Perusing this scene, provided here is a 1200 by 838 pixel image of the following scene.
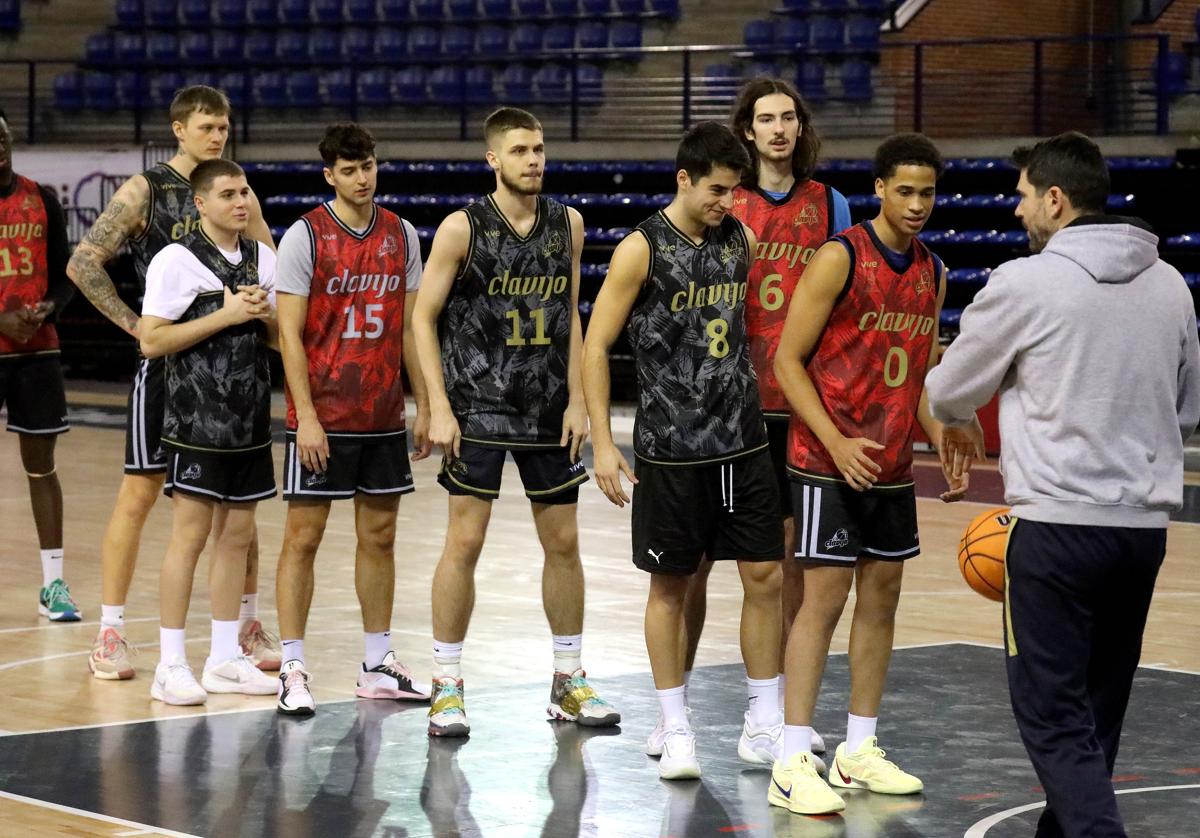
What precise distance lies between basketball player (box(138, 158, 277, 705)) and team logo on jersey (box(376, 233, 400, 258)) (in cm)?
44

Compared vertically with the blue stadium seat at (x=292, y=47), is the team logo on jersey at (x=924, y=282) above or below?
below

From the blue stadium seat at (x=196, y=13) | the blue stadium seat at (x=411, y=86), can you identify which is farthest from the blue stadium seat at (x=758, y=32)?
the blue stadium seat at (x=196, y=13)

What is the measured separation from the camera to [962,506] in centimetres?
1206

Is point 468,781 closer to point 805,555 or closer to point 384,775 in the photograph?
point 384,775

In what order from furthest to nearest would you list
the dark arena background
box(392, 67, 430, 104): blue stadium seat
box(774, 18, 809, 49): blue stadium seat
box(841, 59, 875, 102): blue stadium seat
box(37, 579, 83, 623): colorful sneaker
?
box(392, 67, 430, 104): blue stadium seat
box(774, 18, 809, 49): blue stadium seat
box(841, 59, 875, 102): blue stadium seat
box(37, 579, 83, 623): colorful sneaker
the dark arena background

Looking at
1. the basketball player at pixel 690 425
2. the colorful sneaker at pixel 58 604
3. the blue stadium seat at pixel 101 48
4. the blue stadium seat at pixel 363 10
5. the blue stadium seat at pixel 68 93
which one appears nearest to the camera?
the basketball player at pixel 690 425

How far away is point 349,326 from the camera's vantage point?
21.6 feet

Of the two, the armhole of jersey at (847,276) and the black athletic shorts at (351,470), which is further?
the black athletic shorts at (351,470)

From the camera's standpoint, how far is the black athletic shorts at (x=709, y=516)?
224 inches

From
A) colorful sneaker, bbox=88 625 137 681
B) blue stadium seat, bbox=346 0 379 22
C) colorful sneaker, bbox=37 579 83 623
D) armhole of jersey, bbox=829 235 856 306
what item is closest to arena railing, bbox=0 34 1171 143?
blue stadium seat, bbox=346 0 379 22

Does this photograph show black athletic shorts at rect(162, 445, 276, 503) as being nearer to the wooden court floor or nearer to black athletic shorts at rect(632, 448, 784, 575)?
the wooden court floor

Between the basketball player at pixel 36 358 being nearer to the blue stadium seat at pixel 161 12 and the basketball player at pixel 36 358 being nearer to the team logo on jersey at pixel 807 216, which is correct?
the team logo on jersey at pixel 807 216

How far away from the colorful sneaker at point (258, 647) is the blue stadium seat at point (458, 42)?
14533mm

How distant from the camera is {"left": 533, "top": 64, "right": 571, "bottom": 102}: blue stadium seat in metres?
19.8
